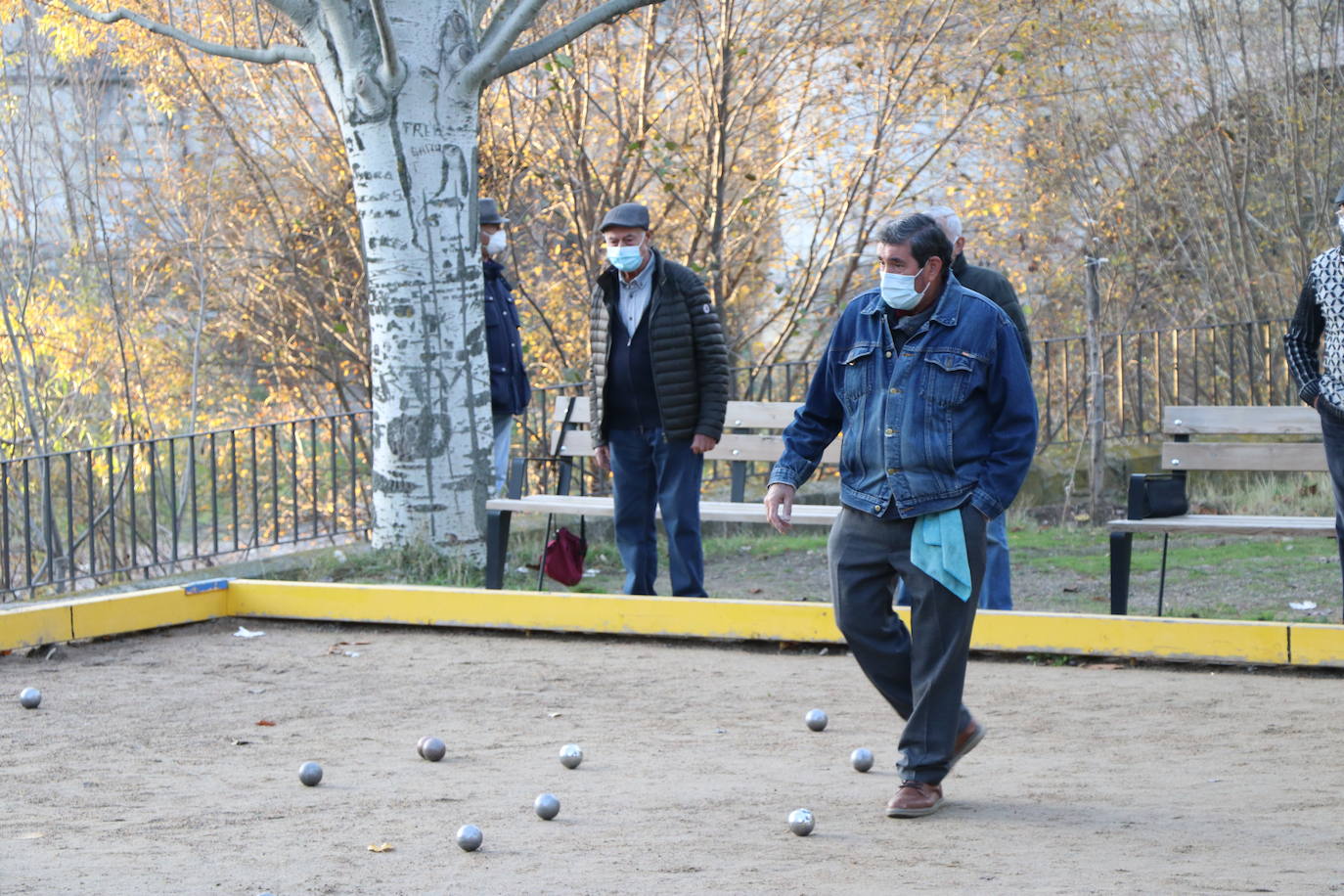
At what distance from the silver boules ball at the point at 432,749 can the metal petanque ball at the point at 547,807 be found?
0.89 metres

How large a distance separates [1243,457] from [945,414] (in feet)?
15.0

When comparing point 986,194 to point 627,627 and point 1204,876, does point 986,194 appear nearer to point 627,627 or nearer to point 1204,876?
point 627,627

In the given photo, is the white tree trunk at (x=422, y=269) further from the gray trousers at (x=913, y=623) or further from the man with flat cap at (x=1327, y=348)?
the gray trousers at (x=913, y=623)

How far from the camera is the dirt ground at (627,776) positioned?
425cm

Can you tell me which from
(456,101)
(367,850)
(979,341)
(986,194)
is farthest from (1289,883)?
(986,194)

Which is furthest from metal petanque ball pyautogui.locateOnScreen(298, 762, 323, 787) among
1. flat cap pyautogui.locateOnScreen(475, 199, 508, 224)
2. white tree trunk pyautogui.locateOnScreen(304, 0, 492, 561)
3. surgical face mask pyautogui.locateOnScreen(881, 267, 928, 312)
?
flat cap pyautogui.locateOnScreen(475, 199, 508, 224)

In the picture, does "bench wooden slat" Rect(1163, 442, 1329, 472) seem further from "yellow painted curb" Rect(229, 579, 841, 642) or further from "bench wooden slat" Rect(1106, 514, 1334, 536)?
"yellow painted curb" Rect(229, 579, 841, 642)

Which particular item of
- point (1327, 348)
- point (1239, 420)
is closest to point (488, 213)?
point (1239, 420)

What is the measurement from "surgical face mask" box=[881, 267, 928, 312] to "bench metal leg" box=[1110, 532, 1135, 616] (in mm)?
3234

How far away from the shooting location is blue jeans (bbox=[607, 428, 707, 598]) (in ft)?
27.0

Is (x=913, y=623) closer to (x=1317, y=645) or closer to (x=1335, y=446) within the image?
(x=1317, y=645)

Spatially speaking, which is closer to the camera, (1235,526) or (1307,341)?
(1307,341)

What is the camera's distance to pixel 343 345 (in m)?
17.7

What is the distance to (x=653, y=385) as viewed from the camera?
8.23 metres
